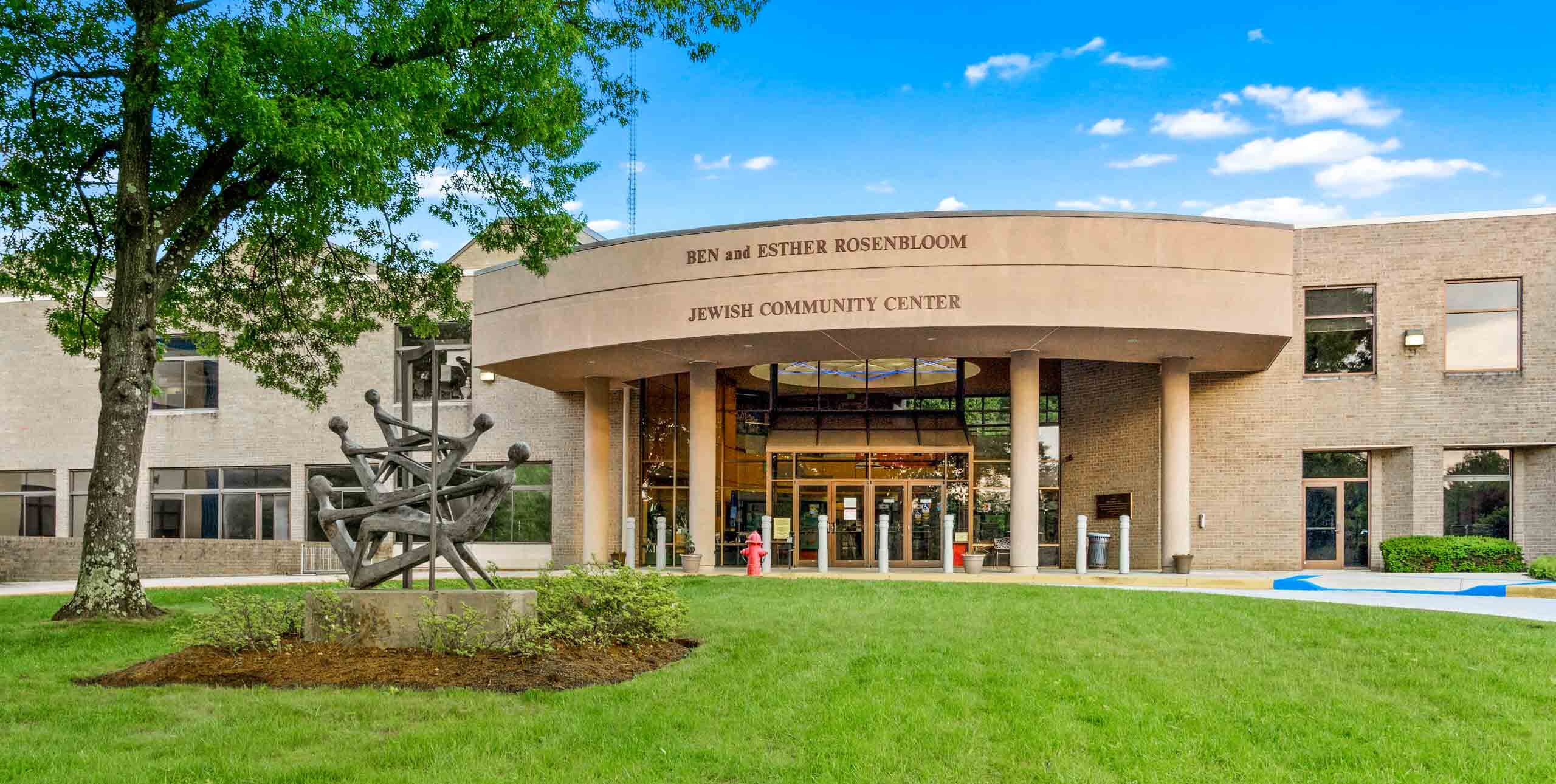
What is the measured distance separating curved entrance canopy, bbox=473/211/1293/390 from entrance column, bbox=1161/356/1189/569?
4.34 feet

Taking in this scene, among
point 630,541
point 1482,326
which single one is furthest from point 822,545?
point 1482,326

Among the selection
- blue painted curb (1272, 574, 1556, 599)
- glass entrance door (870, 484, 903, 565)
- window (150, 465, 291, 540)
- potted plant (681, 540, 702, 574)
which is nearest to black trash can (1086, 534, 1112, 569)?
glass entrance door (870, 484, 903, 565)

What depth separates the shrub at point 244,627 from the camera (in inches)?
392

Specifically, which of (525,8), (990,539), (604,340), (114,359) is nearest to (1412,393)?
(990,539)

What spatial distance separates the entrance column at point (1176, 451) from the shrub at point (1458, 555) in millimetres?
4631

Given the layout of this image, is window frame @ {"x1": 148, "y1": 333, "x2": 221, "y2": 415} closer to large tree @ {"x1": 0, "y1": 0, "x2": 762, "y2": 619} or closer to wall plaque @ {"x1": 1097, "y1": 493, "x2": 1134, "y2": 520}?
large tree @ {"x1": 0, "y1": 0, "x2": 762, "y2": 619}

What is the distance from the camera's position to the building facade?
21828 millimetres

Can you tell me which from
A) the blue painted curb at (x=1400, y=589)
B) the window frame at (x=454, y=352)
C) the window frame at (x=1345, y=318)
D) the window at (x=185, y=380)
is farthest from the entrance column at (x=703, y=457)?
the window at (x=185, y=380)

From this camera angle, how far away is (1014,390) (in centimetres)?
2442

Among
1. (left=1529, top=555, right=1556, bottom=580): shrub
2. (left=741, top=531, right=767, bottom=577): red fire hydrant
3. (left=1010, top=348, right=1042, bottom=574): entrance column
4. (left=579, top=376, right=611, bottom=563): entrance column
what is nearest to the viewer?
(left=1529, top=555, right=1556, bottom=580): shrub

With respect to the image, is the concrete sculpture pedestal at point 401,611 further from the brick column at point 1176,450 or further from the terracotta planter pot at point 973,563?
the brick column at point 1176,450

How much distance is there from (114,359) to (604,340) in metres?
10.5

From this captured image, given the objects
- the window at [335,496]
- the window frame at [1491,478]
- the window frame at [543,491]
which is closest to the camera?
the window frame at [1491,478]

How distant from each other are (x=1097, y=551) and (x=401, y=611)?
2008cm
